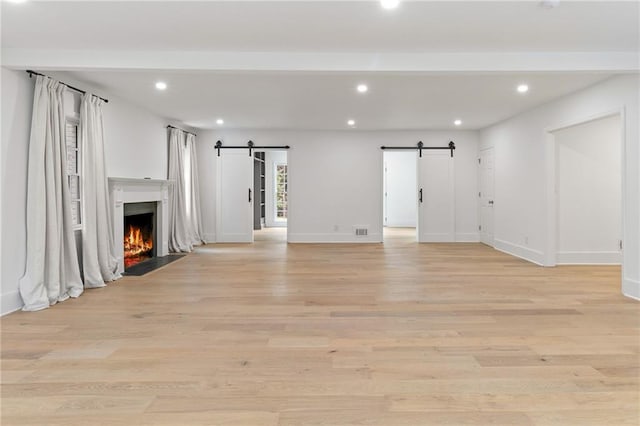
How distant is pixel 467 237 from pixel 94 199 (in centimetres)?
739

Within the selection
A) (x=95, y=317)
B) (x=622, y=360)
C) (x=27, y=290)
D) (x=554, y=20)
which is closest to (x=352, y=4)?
(x=554, y=20)

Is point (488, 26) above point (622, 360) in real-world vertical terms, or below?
above

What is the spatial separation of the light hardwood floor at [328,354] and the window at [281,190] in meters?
8.21

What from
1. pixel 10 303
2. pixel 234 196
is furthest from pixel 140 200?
pixel 234 196

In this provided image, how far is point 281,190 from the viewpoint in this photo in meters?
13.0

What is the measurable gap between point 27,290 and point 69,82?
7.88 feet

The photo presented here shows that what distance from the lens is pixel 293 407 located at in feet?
6.49

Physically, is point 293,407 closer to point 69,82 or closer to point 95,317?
point 95,317

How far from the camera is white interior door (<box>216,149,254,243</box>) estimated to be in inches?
338

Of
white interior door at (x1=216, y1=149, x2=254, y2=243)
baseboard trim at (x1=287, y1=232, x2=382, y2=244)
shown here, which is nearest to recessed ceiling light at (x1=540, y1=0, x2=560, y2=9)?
baseboard trim at (x1=287, y1=232, x2=382, y2=244)

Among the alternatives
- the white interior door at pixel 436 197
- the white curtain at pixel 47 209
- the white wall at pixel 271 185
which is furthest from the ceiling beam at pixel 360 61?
the white wall at pixel 271 185

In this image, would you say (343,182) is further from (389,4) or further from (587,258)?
(389,4)

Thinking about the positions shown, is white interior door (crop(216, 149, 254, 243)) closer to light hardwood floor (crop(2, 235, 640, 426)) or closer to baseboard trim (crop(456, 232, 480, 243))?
light hardwood floor (crop(2, 235, 640, 426))

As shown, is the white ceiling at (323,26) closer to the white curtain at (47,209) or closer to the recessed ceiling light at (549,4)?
the recessed ceiling light at (549,4)
